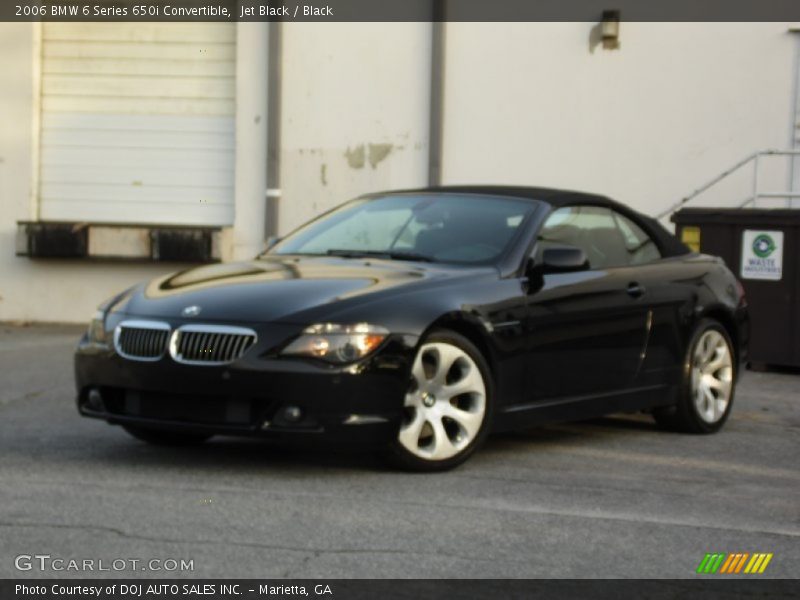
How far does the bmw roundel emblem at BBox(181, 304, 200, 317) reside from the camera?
23.1 feet

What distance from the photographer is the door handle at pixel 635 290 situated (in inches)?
331

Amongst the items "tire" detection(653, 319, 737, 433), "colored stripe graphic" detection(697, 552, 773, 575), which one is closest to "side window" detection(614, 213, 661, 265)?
"tire" detection(653, 319, 737, 433)

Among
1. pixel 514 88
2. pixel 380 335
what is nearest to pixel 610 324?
pixel 380 335

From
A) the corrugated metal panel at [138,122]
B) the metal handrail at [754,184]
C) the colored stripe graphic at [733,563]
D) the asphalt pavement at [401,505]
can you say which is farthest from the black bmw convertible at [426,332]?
the corrugated metal panel at [138,122]

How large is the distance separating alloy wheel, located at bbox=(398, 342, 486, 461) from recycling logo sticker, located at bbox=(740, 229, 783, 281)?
20.1ft

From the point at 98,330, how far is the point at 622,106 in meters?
9.39

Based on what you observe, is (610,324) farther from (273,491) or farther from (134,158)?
(134,158)

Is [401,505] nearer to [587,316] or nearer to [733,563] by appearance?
[733,563]

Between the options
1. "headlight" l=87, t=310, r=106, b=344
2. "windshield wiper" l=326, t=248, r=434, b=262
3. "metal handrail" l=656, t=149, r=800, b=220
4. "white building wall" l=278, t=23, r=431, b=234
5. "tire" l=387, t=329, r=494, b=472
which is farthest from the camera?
"white building wall" l=278, t=23, r=431, b=234

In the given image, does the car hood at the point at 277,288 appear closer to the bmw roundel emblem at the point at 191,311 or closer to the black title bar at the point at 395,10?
the bmw roundel emblem at the point at 191,311

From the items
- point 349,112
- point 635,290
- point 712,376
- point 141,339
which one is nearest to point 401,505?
point 141,339

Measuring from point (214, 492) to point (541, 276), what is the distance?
85.5 inches

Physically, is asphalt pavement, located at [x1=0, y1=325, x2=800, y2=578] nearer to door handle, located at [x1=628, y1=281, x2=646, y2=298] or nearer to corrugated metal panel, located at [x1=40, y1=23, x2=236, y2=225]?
door handle, located at [x1=628, y1=281, x2=646, y2=298]

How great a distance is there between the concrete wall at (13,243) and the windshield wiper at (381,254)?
28.3 feet
